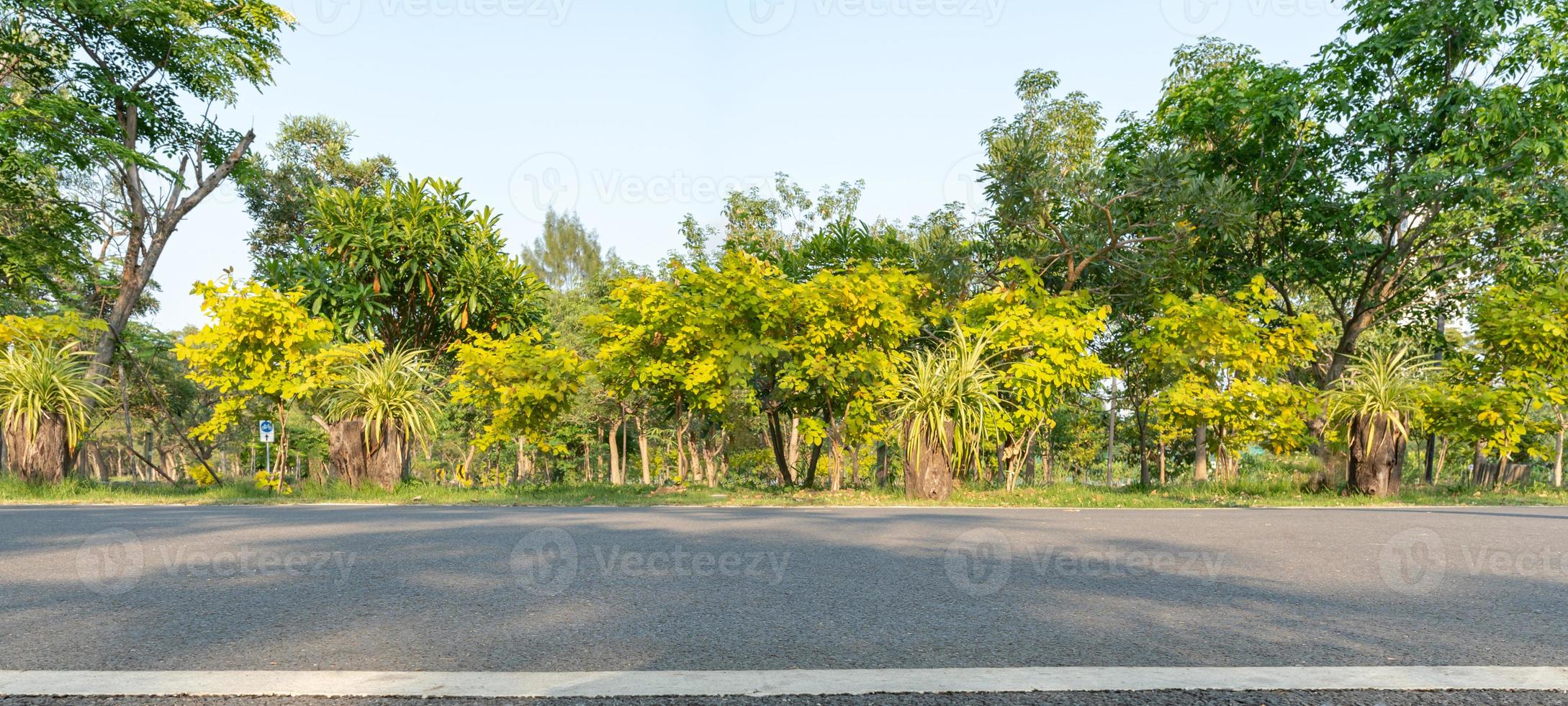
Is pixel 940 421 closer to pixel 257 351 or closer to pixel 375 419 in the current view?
pixel 375 419

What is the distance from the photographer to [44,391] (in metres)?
14.4

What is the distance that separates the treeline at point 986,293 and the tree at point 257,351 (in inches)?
2.2

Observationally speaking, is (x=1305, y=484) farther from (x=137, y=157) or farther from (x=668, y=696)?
(x=137, y=157)

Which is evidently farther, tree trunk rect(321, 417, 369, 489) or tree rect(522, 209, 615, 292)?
tree rect(522, 209, 615, 292)

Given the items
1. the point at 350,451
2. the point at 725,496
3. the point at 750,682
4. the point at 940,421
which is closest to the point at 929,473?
the point at 940,421

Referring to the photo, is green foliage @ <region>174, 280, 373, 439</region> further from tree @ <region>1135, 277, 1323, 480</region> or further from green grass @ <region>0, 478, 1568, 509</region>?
tree @ <region>1135, 277, 1323, 480</region>

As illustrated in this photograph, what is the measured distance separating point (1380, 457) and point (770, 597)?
1248cm

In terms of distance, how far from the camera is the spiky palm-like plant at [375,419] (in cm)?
1445

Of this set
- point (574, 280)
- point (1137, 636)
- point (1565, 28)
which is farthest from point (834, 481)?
point (574, 280)

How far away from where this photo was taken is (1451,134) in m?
15.8

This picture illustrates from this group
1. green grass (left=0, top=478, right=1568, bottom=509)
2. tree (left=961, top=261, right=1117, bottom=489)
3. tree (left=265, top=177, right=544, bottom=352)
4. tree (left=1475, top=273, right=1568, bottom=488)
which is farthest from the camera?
tree (left=265, top=177, right=544, bottom=352)

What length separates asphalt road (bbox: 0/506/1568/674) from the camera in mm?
3383

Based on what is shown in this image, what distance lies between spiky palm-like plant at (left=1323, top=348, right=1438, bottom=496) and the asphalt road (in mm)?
5406

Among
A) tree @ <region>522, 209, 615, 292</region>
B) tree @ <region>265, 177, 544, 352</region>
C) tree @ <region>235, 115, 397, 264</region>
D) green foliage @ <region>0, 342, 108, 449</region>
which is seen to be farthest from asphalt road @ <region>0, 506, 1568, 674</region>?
tree @ <region>522, 209, 615, 292</region>
